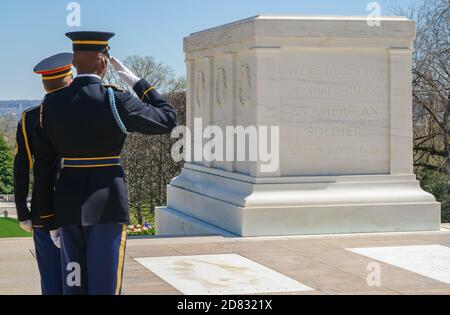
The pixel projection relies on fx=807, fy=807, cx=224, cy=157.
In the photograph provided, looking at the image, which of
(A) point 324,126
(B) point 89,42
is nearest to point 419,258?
(A) point 324,126

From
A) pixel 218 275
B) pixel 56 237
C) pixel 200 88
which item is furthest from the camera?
pixel 200 88

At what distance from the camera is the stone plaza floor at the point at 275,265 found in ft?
21.2

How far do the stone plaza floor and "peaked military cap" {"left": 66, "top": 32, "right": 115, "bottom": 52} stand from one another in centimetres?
263

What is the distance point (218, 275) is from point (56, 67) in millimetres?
2974

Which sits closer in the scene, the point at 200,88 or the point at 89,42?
the point at 89,42

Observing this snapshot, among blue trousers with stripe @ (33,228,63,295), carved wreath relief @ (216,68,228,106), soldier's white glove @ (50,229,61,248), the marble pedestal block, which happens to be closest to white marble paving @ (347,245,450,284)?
the marble pedestal block

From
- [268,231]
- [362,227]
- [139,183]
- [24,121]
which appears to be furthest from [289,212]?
[139,183]

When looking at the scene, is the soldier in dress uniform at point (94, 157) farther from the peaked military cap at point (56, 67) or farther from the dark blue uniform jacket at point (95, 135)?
the peaked military cap at point (56, 67)

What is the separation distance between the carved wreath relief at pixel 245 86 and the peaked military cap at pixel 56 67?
17.5 feet

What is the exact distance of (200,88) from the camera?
11.9 m

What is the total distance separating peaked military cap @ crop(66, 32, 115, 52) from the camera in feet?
13.5

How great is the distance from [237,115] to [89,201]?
6296 millimetres
